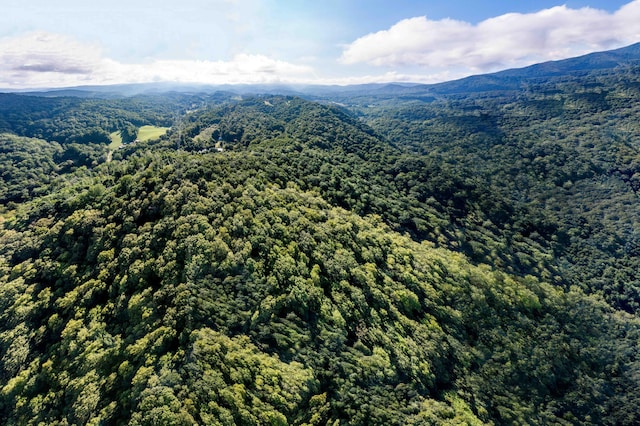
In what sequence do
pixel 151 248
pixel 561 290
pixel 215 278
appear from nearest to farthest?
1. pixel 215 278
2. pixel 151 248
3. pixel 561 290

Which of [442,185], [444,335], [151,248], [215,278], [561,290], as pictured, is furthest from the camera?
[442,185]

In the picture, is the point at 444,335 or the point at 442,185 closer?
the point at 444,335

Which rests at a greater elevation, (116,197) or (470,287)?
(116,197)

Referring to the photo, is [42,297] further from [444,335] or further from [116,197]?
[444,335]

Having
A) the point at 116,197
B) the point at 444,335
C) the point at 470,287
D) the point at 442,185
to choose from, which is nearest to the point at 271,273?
the point at 444,335

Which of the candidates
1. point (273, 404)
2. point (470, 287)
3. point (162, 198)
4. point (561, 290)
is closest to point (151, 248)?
point (162, 198)

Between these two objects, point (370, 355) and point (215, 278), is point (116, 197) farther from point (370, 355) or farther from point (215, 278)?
point (370, 355)

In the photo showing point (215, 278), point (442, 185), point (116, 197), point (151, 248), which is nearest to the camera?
point (215, 278)

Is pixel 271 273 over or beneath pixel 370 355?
over

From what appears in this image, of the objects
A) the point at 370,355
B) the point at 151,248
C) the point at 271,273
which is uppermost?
the point at 151,248
